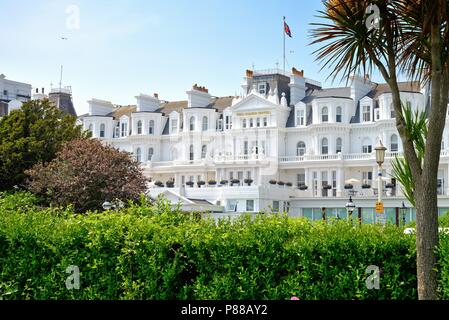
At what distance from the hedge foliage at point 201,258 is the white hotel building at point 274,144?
4928 centimetres

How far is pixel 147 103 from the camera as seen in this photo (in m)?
93.9

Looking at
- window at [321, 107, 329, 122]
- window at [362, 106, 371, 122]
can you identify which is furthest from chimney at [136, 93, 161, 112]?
window at [362, 106, 371, 122]

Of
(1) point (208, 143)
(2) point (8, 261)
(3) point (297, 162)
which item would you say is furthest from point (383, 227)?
(1) point (208, 143)

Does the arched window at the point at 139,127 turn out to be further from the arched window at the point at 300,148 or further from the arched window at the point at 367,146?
the arched window at the point at 367,146

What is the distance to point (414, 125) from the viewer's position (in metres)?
11.7

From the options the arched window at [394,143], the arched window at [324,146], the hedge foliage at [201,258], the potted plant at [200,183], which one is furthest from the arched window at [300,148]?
the hedge foliage at [201,258]

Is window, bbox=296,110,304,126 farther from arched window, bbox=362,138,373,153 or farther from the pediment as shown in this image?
arched window, bbox=362,138,373,153

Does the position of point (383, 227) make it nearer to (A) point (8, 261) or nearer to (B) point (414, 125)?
(B) point (414, 125)

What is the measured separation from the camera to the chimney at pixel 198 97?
88750 millimetres

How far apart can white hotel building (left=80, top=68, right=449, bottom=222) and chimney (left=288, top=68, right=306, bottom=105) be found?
12 cm

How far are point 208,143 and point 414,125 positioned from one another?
248ft

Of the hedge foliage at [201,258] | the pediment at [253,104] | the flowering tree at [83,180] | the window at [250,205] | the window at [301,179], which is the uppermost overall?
the pediment at [253,104]

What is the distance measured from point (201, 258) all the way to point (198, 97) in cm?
7718

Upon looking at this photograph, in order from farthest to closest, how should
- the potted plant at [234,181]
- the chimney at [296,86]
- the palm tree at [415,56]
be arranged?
the chimney at [296,86] < the potted plant at [234,181] < the palm tree at [415,56]
